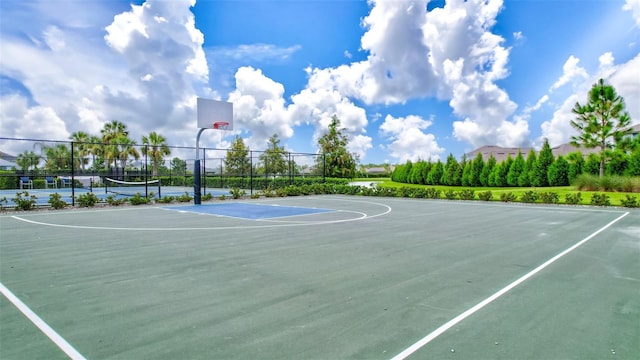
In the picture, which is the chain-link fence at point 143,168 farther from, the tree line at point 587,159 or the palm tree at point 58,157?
the tree line at point 587,159

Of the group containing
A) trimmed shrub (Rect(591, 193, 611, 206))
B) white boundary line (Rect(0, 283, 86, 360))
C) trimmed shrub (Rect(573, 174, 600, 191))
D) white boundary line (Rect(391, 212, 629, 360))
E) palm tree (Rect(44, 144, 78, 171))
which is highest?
palm tree (Rect(44, 144, 78, 171))

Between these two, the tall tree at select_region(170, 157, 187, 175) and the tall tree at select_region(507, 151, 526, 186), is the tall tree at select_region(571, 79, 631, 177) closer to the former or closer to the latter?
the tall tree at select_region(507, 151, 526, 186)

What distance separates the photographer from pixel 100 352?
274cm

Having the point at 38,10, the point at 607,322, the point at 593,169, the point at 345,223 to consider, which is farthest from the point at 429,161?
the point at 607,322

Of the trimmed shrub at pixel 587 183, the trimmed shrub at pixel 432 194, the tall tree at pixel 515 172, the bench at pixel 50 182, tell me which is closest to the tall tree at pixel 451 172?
the tall tree at pixel 515 172

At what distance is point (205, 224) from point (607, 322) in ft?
28.0

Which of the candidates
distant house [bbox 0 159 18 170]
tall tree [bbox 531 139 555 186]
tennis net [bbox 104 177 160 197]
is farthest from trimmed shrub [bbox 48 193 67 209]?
tall tree [bbox 531 139 555 186]

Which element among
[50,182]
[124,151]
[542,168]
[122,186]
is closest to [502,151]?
[542,168]

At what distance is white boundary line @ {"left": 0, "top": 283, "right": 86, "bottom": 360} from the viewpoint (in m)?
2.74

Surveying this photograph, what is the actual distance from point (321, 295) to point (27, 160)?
18938mm

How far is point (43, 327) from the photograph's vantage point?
10.5ft

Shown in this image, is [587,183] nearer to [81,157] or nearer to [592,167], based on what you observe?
[592,167]

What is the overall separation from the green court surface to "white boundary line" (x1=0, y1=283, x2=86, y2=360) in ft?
0.08

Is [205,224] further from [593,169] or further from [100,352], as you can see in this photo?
[593,169]
